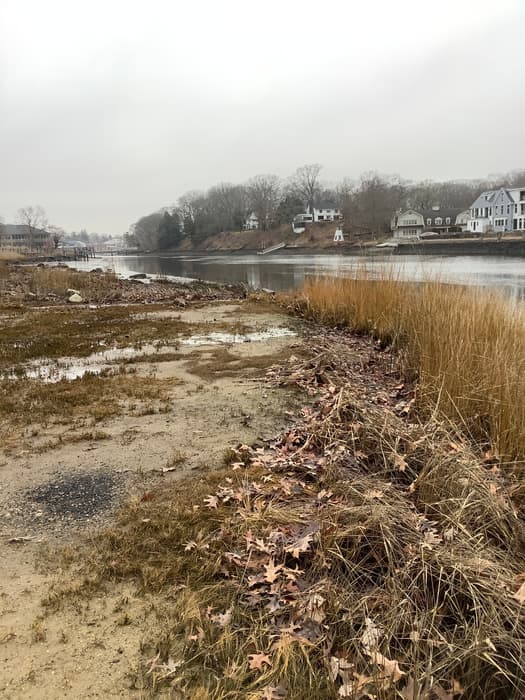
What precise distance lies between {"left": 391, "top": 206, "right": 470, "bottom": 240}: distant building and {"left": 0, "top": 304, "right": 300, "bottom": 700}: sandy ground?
7428cm

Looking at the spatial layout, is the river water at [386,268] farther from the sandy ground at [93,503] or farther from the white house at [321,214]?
the white house at [321,214]

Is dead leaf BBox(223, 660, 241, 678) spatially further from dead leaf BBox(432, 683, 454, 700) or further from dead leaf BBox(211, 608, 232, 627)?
dead leaf BBox(432, 683, 454, 700)

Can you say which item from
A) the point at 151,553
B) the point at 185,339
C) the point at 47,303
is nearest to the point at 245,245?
the point at 47,303

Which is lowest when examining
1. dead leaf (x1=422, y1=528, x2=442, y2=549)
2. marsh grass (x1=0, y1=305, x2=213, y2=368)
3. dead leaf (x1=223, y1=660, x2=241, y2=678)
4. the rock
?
dead leaf (x1=223, y1=660, x2=241, y2=678)

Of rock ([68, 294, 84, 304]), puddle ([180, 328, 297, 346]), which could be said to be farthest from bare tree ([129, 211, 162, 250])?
puddle ([180, 328, 297, 346])

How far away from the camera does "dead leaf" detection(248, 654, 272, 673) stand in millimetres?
1967

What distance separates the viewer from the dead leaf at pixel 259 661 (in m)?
1.97

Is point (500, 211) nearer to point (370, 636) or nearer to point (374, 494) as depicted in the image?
point (374, 494)

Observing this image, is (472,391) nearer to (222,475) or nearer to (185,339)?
(222,475)

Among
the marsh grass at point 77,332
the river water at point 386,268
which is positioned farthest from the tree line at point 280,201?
the marsh grass at point 77,332

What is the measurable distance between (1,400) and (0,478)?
2190mm

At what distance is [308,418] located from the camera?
4.66 meters

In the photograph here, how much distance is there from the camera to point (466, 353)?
14.9ft

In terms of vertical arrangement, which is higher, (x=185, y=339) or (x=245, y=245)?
(x=245, y=245)
